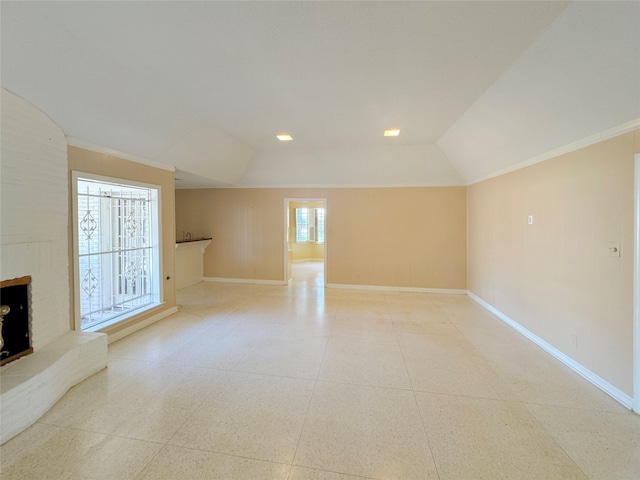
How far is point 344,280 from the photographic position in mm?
6160

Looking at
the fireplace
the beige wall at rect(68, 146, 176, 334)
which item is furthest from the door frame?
the beige wall at rect(68, 146, 176, 334)

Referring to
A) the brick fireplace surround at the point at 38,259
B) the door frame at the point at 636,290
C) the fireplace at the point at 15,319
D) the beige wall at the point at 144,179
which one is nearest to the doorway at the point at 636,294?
the door frame at the point at 636,290

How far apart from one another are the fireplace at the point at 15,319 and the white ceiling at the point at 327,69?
1596 mm

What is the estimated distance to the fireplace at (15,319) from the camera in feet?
7.09

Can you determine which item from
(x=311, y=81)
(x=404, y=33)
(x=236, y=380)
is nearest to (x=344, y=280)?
(x=236, y=380)

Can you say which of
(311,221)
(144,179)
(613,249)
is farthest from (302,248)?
(613,249)

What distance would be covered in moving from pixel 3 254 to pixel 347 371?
316cm

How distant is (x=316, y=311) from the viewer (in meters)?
4.54

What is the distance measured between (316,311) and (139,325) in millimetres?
2642

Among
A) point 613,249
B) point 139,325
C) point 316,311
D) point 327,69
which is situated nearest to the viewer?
point 613,249

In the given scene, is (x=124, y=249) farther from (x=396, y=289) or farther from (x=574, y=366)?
(x=574, y=366)

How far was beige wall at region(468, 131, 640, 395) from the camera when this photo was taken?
2.17m

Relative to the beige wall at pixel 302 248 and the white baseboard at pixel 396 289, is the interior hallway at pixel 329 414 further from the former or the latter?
the beige wall at pixel 302 248

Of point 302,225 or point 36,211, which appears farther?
point 302,225
